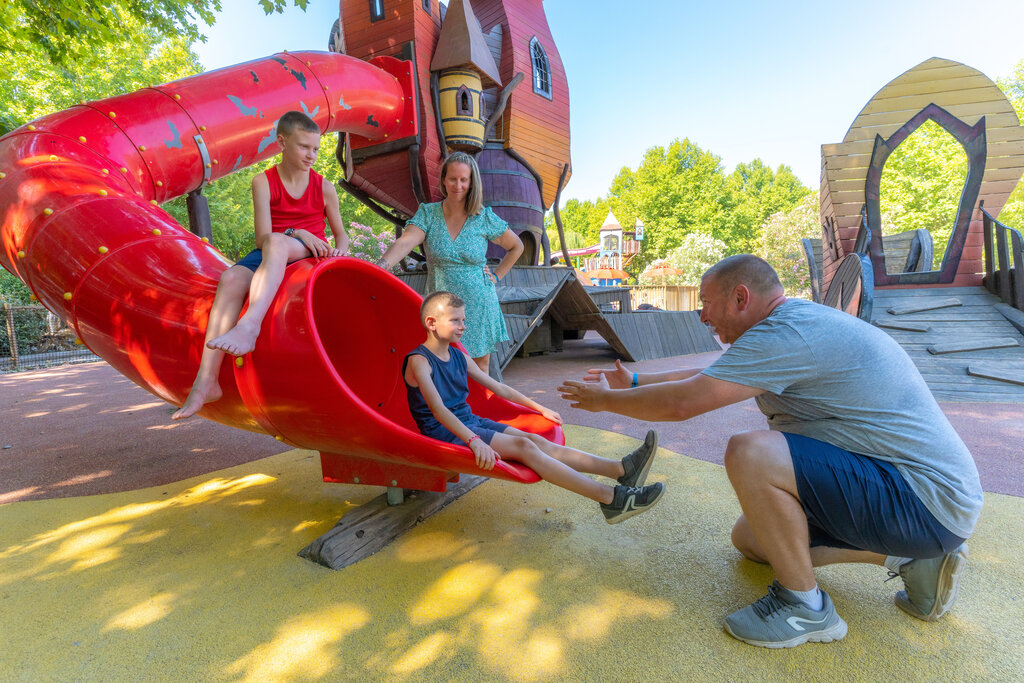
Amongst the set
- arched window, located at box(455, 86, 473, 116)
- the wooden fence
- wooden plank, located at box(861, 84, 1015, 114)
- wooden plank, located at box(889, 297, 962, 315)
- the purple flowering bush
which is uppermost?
arched window, located at box(455, 86, 473, 116)

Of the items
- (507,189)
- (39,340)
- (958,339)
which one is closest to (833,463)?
(958,339)

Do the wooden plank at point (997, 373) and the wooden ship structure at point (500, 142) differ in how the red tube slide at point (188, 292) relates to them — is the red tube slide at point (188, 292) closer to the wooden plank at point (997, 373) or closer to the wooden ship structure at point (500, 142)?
the wooden ship structure at point (500, 142)

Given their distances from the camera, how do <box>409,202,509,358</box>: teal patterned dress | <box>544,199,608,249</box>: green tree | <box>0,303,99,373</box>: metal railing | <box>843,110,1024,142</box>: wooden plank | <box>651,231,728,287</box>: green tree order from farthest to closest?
<box>544,199,608,249</box>: green tree → <box>651,231,728,287</box>: green tree → <box>0,303,99,373</box>: metal railing → <box>843,110,1024,142</box>: wooden plank → <box>409,202,509,358</box>: teal patterned dress

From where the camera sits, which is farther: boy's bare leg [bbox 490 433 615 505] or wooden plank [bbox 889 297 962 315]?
wooden plank [bbox 889 297 962 315]

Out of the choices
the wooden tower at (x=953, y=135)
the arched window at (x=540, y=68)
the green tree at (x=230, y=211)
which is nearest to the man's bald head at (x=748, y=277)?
the wooden tower at (x=953, y=135)

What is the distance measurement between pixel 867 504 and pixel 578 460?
1.15m

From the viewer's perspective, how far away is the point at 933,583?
1800 mm

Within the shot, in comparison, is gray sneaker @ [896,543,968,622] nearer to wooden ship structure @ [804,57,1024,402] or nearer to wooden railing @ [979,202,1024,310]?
wooden ship structure @ [804,57,1024,402]

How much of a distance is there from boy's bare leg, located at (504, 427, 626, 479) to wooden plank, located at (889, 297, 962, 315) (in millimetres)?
7064

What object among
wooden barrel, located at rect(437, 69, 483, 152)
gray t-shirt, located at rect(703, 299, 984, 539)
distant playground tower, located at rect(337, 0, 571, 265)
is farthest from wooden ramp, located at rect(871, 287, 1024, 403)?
wooden barrel, located at rect(437, 69, 483, 152)

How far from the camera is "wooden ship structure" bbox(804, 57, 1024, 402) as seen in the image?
6461 mm

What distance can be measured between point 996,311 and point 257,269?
8983 millimetres

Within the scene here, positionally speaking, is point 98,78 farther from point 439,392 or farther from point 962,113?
point 962,113

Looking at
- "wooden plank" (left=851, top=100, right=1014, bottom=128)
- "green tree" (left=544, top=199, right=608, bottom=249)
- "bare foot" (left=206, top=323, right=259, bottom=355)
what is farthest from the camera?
"green tree" (left=544, top=199, right=608, bottom=249)
